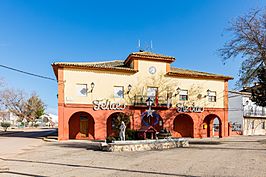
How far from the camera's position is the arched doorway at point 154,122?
2273 cm

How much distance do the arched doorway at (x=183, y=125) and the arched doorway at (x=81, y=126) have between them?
28.7ft

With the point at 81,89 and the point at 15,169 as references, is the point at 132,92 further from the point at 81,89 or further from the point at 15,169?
the point at 15,169

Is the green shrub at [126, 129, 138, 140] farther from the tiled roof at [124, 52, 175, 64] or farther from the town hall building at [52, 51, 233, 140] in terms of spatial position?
the tiled roof at [124, 52, 175, 64]

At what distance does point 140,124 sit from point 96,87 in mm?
5449

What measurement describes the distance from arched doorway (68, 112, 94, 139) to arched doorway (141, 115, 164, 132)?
5076 millimetres

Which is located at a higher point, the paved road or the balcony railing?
the balcony railing

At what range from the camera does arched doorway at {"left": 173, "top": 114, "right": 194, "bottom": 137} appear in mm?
24562

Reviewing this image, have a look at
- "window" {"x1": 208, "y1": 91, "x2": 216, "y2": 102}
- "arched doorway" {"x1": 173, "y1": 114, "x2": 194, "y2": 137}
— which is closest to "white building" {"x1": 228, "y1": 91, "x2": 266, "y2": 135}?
"window" {"x1": 208, "y1": 91, "x2": 216, "y2": 102}

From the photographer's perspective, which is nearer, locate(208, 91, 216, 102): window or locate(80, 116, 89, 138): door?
locate(80, 116, 89, 138): door

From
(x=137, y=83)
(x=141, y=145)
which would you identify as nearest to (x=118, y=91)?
(x=137, y=83)

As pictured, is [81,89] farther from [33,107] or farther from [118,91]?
[33,107]

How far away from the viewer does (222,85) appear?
986 inches

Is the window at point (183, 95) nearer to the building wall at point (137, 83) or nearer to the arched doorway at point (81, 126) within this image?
the building wall at point (137, 83)

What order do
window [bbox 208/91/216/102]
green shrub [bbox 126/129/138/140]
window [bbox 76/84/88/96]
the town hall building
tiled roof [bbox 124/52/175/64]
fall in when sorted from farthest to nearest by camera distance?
window [bbox 208/91/216/102] < tiled roof [bbox 124/52/175/64] < window [bbox 76/84/88/96] < the town hall building < green shrub [bbox 126/129/138/140]
